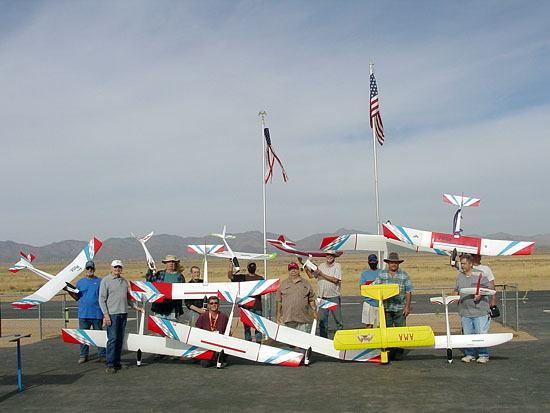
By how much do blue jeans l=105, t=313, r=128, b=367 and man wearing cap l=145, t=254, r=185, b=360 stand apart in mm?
1072

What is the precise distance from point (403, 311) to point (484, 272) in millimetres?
1680

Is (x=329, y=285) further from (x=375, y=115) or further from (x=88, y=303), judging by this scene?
(x=375, y=115)

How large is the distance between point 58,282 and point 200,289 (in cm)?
278

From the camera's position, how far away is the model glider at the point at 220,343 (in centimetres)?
1008

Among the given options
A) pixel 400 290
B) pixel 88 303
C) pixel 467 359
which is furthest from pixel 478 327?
pixel 88 303

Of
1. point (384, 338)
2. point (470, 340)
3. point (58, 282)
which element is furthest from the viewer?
point (58, 282)

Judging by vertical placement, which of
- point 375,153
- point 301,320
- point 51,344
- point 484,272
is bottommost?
point 51,344

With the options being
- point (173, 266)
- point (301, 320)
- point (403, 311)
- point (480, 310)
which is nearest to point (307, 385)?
point (301, 320)

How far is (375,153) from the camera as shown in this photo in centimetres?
1656

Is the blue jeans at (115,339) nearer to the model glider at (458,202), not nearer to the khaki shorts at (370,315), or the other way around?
the khaki shorts at (370,315)

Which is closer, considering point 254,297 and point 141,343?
point 141,343

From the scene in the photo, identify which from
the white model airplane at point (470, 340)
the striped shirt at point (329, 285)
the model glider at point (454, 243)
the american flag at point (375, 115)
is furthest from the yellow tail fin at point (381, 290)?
the american flag at point (375, 115)

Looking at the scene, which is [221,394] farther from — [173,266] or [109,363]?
[173,266]

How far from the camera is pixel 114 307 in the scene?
10.2 m
